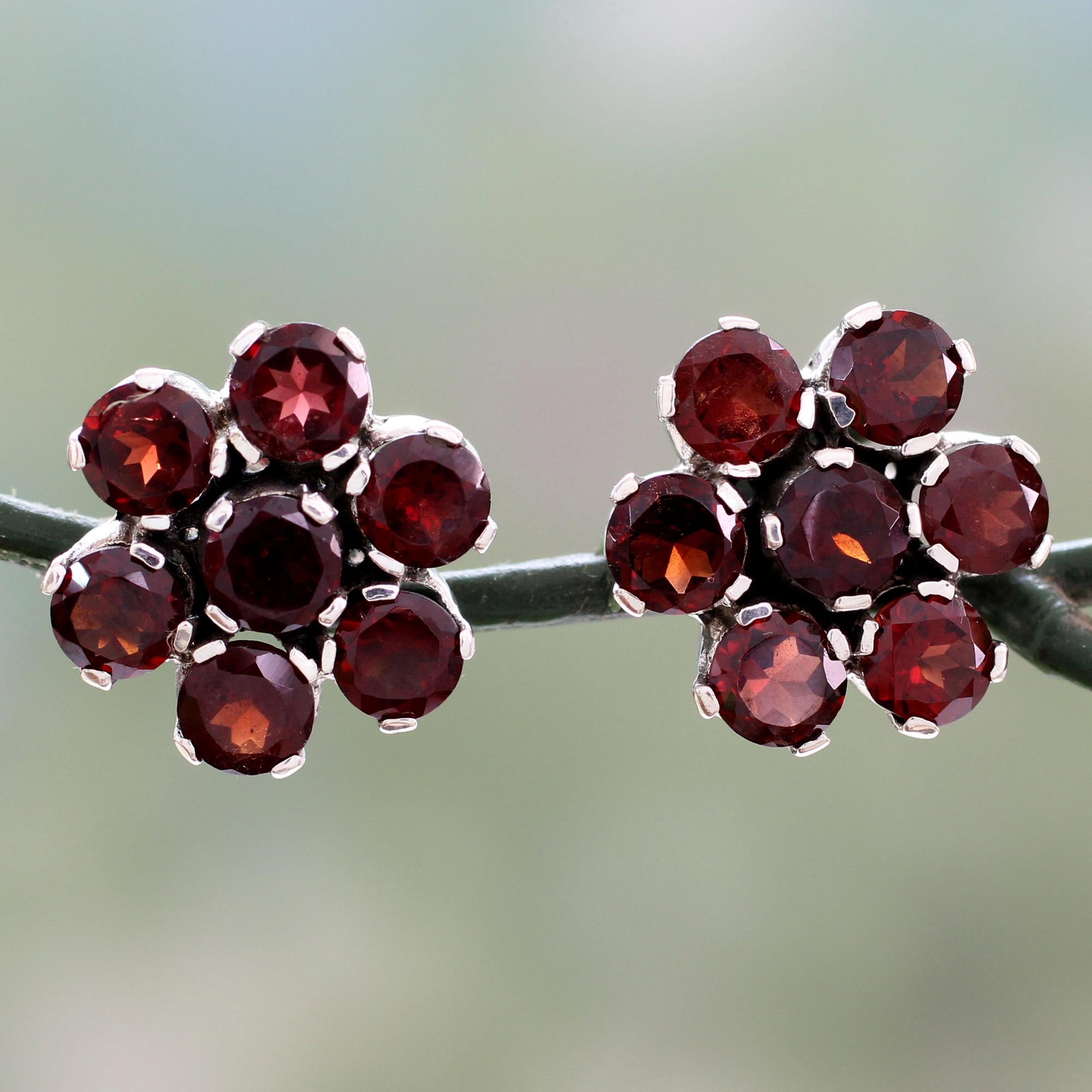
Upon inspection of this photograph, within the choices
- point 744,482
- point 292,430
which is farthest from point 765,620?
point 292,430

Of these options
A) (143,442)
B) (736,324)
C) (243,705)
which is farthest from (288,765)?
(736,324)

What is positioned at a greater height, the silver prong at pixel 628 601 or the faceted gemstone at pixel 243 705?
the silver prong at pixel 628 601

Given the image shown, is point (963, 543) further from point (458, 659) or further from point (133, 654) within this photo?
point (133, 654)

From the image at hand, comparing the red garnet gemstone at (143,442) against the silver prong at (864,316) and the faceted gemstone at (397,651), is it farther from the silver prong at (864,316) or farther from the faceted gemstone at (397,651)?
the silver prong at (864,316)

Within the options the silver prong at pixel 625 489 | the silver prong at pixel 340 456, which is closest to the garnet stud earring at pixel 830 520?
the silver prong at pixel 625 489

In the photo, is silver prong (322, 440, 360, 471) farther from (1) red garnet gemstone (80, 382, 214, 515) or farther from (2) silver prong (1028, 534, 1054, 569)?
(2) silver prong (1028, 534, 1054, 569)

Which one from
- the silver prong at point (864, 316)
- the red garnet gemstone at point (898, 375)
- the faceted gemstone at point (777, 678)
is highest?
the silver prong at point (864, 316)

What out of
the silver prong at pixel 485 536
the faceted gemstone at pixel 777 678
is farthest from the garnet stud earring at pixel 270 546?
the faceted gemstone at pixel 777 678
